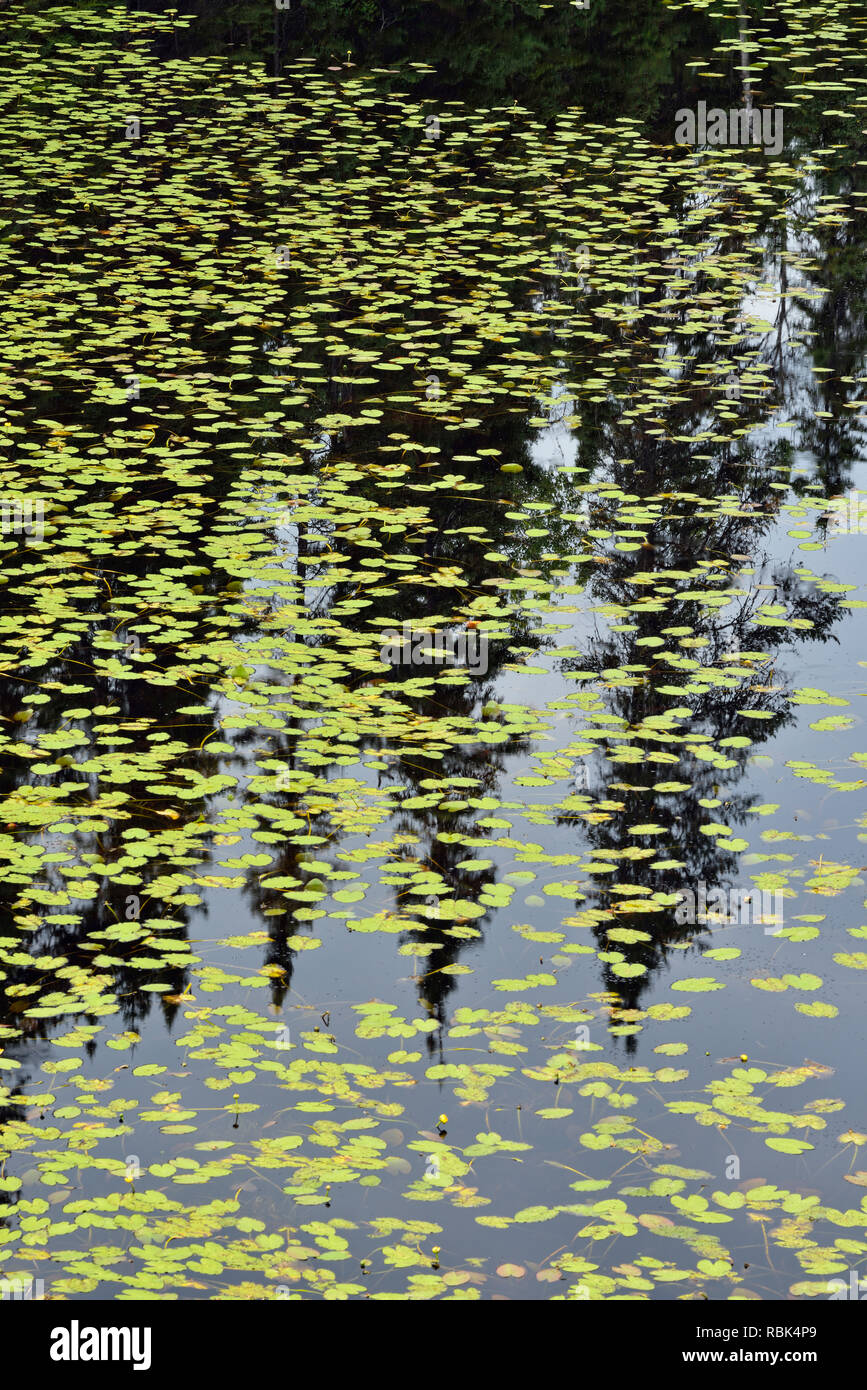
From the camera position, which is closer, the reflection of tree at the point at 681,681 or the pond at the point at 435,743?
the pond at the point at 435,743

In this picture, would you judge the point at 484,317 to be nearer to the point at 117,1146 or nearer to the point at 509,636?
the point at 509,636

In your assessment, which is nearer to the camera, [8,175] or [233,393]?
[233,393]

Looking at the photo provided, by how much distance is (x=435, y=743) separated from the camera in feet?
19.0

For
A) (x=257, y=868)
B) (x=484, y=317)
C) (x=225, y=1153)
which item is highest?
(x=484, y=317)

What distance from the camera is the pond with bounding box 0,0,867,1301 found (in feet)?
12.7

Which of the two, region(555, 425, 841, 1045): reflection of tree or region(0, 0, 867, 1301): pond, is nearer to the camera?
region(0, 0, 867, 1301): pond

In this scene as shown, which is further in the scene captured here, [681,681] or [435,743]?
[681,681]

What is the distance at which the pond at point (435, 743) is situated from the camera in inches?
153

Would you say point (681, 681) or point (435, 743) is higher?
point (681, 681)
